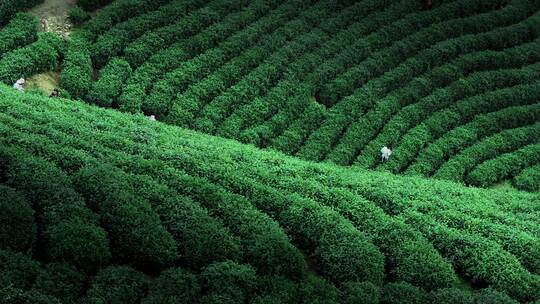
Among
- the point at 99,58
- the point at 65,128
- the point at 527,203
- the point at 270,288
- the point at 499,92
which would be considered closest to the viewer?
the point at 270,288

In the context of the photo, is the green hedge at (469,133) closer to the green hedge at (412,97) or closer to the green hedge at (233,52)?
the green hedge at (412,97)

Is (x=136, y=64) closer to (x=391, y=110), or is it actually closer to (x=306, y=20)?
(x=306, y=20)

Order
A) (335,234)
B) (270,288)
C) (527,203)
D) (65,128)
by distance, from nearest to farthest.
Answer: (270,288) < (335,234) < (65,128) < (527,203)

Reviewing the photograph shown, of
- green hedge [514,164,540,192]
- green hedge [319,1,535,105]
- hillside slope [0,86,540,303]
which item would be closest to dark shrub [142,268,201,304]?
hillside slope [0,86,540,303]

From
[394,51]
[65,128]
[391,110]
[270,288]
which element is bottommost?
[270,288]

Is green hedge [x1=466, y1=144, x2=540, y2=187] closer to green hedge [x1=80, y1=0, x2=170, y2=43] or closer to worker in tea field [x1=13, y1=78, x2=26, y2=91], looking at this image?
green hedge [x1=80, y1=0, x2=170, y2=43]

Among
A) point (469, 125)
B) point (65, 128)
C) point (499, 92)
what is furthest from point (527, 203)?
point (65, 128)
